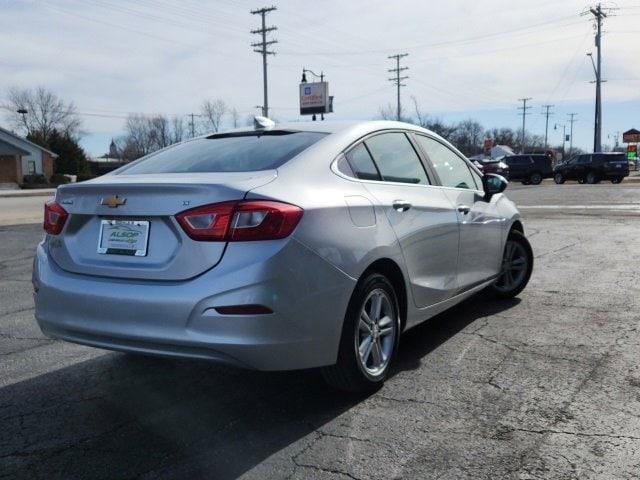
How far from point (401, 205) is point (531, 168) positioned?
39.4 metres

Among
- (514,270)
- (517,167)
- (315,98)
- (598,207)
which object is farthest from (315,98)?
(514,270)

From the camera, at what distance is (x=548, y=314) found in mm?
5648

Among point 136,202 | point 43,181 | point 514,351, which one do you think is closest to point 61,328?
point 136,202

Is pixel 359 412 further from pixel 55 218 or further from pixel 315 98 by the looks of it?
→ pixel 315 98

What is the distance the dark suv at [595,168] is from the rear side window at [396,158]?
36.6 m

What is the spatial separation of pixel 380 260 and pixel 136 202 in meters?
1.42

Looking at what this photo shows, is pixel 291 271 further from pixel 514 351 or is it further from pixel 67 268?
pixel 514 351

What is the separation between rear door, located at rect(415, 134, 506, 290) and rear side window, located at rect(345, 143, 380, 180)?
88cm

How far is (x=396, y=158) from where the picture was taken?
4.40m

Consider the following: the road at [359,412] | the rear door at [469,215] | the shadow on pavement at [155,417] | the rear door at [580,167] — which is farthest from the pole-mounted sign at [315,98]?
the shadow on pavement at [155,417]

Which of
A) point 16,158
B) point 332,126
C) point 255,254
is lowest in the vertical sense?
point 255,254

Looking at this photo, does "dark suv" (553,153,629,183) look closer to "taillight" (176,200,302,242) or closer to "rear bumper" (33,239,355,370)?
"rear bumper" (33,239,355,370)

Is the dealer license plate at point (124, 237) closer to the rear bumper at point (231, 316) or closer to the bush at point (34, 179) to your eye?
the rear bumper at point (231, 316)

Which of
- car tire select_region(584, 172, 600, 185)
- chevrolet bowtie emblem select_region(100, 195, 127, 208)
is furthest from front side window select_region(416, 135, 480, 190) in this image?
car tire select_region(584, 172, 600, 185)
